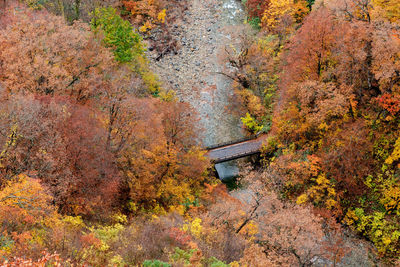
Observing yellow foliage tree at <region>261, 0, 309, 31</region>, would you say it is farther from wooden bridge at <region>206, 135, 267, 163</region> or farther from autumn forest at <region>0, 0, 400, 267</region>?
wooden bridge at <region>206, 135, 267, 163</region>

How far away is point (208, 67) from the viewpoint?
2200 inches

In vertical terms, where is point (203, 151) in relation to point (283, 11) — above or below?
below

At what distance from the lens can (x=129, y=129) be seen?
35344 mm

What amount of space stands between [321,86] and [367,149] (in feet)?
24.3

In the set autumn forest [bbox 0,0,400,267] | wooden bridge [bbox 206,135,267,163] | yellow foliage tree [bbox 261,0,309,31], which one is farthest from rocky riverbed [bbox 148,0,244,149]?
yellow foliage tree [bbox 261,0,309,31]

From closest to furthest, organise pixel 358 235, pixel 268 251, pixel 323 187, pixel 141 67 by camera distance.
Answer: pixel 268 251, pixel 358 235, pixel 323 187, pixel 141 67

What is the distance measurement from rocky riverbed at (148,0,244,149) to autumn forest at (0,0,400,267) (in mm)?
593

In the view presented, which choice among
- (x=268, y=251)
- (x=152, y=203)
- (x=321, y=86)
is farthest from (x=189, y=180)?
(x=321, y=86)

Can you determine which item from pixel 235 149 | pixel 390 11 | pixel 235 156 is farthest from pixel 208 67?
pixel 390 11

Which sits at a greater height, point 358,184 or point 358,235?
point 358,184

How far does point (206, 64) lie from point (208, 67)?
2.56ft

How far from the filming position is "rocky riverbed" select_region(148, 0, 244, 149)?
1950 inches

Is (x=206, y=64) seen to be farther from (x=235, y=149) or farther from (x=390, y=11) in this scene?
(x=390, y=11)

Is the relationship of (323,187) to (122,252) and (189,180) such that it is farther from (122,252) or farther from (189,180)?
(122,252)
